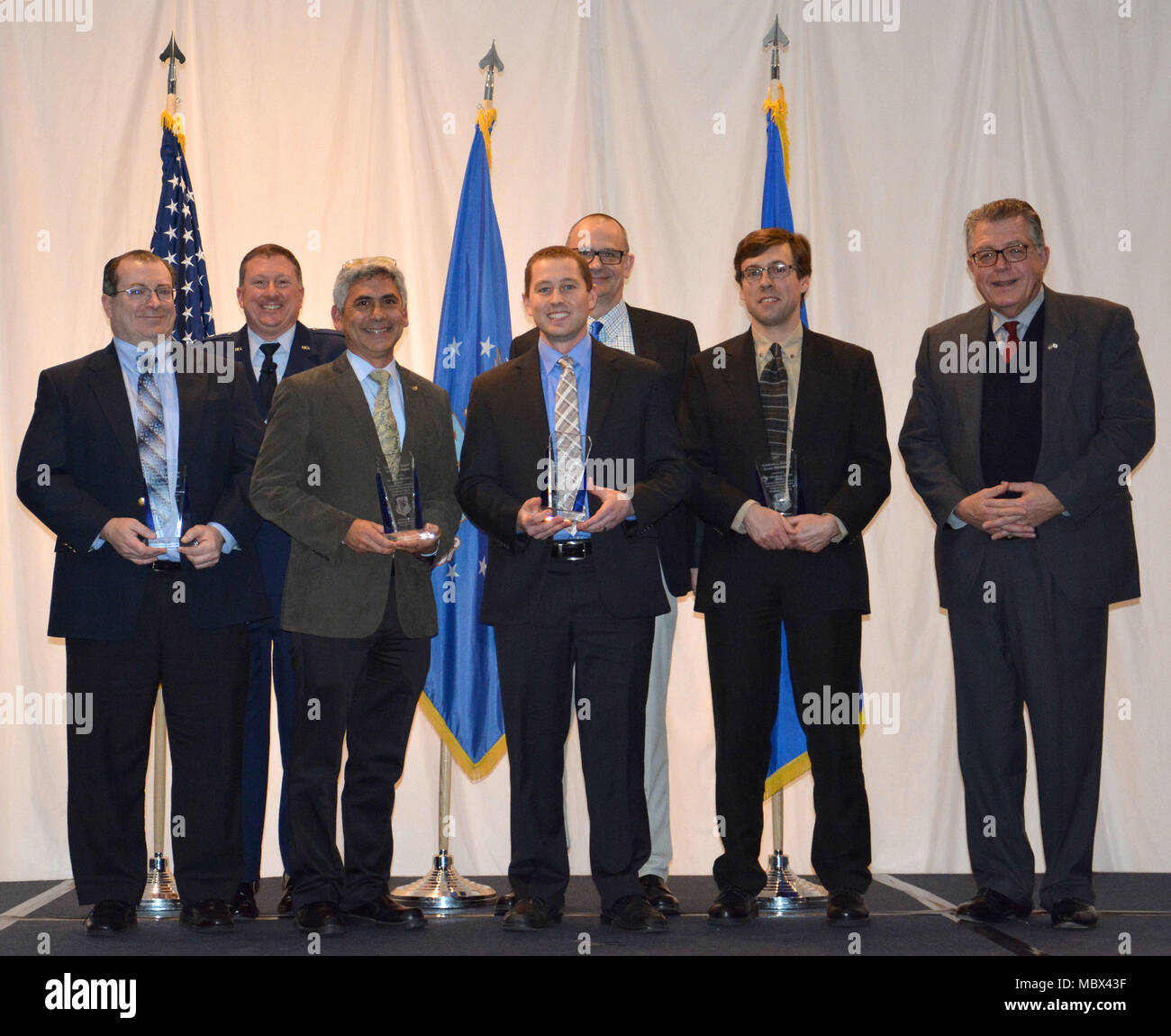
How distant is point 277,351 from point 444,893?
207 cm

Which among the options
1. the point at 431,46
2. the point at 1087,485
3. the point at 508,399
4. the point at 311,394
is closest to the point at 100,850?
the point at 311,394

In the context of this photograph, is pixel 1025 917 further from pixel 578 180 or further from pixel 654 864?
pixel 578 180

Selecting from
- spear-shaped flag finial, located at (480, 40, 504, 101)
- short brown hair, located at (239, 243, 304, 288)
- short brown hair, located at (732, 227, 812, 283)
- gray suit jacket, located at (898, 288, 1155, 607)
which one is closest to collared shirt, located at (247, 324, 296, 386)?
short brown hair, located at (239, 243, 304, 288)

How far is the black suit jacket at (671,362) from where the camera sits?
436 centimetres

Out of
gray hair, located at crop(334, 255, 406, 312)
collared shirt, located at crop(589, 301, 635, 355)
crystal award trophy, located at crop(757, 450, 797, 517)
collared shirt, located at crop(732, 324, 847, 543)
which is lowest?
crystal award trophy, located at crop(757, 450, 797, 517)

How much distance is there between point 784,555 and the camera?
13.5ft

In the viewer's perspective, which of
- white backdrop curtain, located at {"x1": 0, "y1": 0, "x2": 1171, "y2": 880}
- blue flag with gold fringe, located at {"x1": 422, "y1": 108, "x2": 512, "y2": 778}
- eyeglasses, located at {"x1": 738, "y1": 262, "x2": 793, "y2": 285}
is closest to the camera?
eyeglasses, located at {"x1": 738, "y1": 262, "x2": 793, "y2": 285}

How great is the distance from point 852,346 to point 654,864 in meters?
1.96

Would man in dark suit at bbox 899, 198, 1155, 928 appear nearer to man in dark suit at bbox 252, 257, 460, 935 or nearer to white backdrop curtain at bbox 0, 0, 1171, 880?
white backdrop curtain at bbox 0, 0, 1171, 880

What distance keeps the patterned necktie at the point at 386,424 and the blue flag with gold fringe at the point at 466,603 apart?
580mm

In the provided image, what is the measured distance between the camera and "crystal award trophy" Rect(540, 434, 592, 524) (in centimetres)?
387

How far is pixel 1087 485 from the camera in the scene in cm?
394

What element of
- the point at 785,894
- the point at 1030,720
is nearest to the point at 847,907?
the point at 785,894

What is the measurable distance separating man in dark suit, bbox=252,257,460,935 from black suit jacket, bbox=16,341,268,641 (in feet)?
0.57
